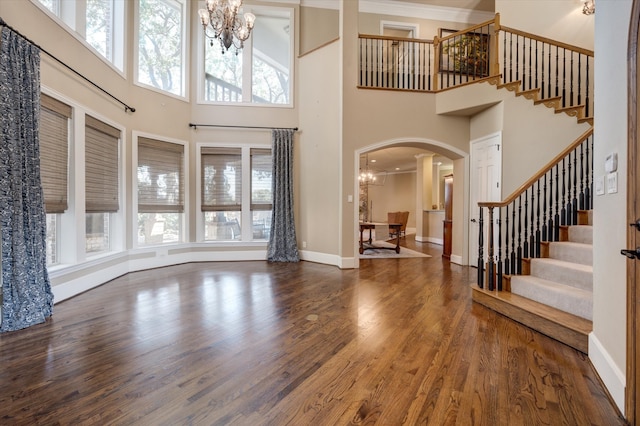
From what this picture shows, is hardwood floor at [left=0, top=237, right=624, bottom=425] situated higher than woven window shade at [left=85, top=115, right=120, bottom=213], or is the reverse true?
woven window shade at [left=85, top=115, right=120, bottom=213]

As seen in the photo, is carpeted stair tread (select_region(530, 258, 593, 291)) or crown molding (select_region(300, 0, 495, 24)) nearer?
carpeted stair tread (select_region(530, 258, 593, 291))

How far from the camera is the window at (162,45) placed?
515 centimetres

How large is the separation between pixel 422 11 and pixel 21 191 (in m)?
7.92

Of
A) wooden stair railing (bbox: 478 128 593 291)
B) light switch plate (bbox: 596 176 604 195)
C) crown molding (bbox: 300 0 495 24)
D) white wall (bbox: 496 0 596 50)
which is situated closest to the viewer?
light switch plate (bbox: 596 176 604 195)

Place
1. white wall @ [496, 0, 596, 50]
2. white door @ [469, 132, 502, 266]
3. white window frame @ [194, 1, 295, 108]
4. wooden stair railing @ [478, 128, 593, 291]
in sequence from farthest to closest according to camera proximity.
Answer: white window frame @ [194, 1, 295, 108], white wall @ [496, 0, 596, 50], white door @ [469, 132, 502, 266], wooden stair railing @ [478, 128, 593, 291]

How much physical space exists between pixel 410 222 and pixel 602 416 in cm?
1207

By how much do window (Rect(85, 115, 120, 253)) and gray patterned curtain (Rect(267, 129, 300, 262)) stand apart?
2.62 meters

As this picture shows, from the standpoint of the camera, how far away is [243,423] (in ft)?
4.90

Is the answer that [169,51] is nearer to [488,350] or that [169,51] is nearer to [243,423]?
[243,423]

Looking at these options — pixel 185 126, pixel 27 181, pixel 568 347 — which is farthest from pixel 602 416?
pixel 185 126

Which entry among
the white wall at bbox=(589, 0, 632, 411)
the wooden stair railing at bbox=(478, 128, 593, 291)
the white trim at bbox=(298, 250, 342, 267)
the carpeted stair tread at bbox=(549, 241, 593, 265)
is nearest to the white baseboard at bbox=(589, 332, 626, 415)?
the white wall at bbox=(589, 0, 632, 411)

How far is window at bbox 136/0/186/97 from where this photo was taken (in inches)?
203

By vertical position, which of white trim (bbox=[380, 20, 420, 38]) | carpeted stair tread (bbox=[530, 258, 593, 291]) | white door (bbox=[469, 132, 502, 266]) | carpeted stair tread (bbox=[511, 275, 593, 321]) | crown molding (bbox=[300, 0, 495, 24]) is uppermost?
crown molding (bbox=[300, 0, 495, 24])

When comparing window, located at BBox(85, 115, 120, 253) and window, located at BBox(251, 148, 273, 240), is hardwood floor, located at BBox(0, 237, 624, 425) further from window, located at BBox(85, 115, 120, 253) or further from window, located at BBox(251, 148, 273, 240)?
window, located at BBox(251, 148, 273, 240)
